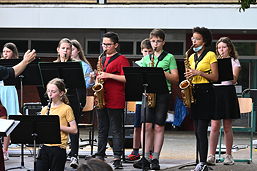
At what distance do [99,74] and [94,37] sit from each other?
1377 cm

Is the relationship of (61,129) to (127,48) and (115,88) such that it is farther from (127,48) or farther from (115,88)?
(127,48)

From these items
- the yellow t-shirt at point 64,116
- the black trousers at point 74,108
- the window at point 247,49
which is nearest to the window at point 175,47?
the window at point 247,49

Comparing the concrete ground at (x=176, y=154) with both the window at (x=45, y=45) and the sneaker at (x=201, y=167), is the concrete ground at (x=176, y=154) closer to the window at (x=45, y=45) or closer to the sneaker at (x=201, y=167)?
the sneaker at (x=201, y=167)

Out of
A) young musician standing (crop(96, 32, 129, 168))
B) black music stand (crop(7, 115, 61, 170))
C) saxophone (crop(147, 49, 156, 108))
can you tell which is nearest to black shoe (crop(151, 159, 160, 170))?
Result: young musician standing (crop(96, 32, 129, 168))

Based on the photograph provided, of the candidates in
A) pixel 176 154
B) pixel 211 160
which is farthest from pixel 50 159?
pixel 176 154

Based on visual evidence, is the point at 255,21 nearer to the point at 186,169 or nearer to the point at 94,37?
the point at 94,37

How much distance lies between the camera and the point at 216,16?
66.7ft

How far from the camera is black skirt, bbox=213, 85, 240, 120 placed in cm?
1166

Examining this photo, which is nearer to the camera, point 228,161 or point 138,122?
point 228,161

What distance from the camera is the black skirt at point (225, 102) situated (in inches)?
459

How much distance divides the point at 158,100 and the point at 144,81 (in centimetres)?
61

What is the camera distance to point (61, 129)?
30.9ft

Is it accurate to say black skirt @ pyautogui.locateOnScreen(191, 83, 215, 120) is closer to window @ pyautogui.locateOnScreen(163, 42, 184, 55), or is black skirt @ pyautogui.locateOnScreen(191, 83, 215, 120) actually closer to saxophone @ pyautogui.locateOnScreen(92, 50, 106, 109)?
saxophone @ pyautogui.locateOnScreen(92, 50, 106, 109)

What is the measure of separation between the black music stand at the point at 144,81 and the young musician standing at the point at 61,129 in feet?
3.65
